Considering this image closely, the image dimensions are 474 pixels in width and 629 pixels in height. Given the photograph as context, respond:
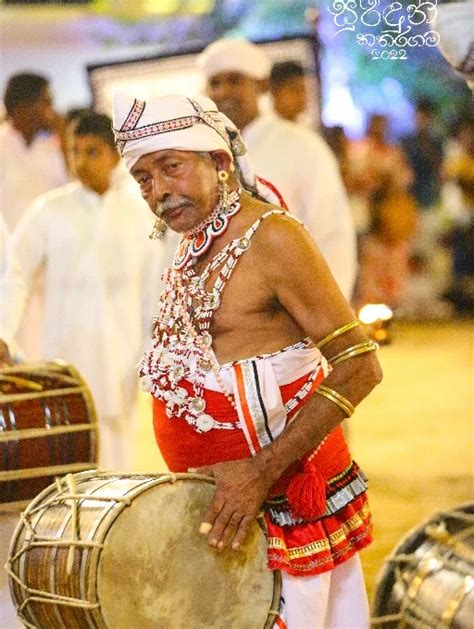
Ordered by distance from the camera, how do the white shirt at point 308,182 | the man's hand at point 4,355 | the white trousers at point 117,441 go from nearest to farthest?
the man's hand at point 4,355 → the white trousers at point 117,441 → the white shirt at point 308,182

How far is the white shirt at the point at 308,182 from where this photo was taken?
6195 millimetres

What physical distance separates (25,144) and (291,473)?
4.98m

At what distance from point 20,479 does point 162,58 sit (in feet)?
14.5

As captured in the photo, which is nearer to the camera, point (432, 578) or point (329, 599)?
point (432, 578)

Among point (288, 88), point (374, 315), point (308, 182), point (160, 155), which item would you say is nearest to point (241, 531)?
point (160, 155)

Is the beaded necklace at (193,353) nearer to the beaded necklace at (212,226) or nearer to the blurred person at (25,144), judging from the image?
the beaded necklace at (212,226)

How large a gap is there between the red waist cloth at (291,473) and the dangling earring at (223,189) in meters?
0.46

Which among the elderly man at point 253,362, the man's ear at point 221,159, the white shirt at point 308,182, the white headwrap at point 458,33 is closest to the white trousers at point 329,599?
the elderly man at point 253,362

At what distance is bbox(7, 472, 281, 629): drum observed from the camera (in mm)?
2842

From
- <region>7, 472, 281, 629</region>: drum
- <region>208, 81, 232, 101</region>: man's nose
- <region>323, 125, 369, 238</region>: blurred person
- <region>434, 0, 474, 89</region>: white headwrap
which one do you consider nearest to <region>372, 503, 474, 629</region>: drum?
<region>7, 472, 281, 629</region>: drum

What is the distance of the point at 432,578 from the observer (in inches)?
115

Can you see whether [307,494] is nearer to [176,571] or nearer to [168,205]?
[176,571]

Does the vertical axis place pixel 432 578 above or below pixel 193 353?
below

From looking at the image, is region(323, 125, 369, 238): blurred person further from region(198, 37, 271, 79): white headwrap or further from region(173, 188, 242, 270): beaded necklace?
region(173, 188, 242, 270): beaded necklace
